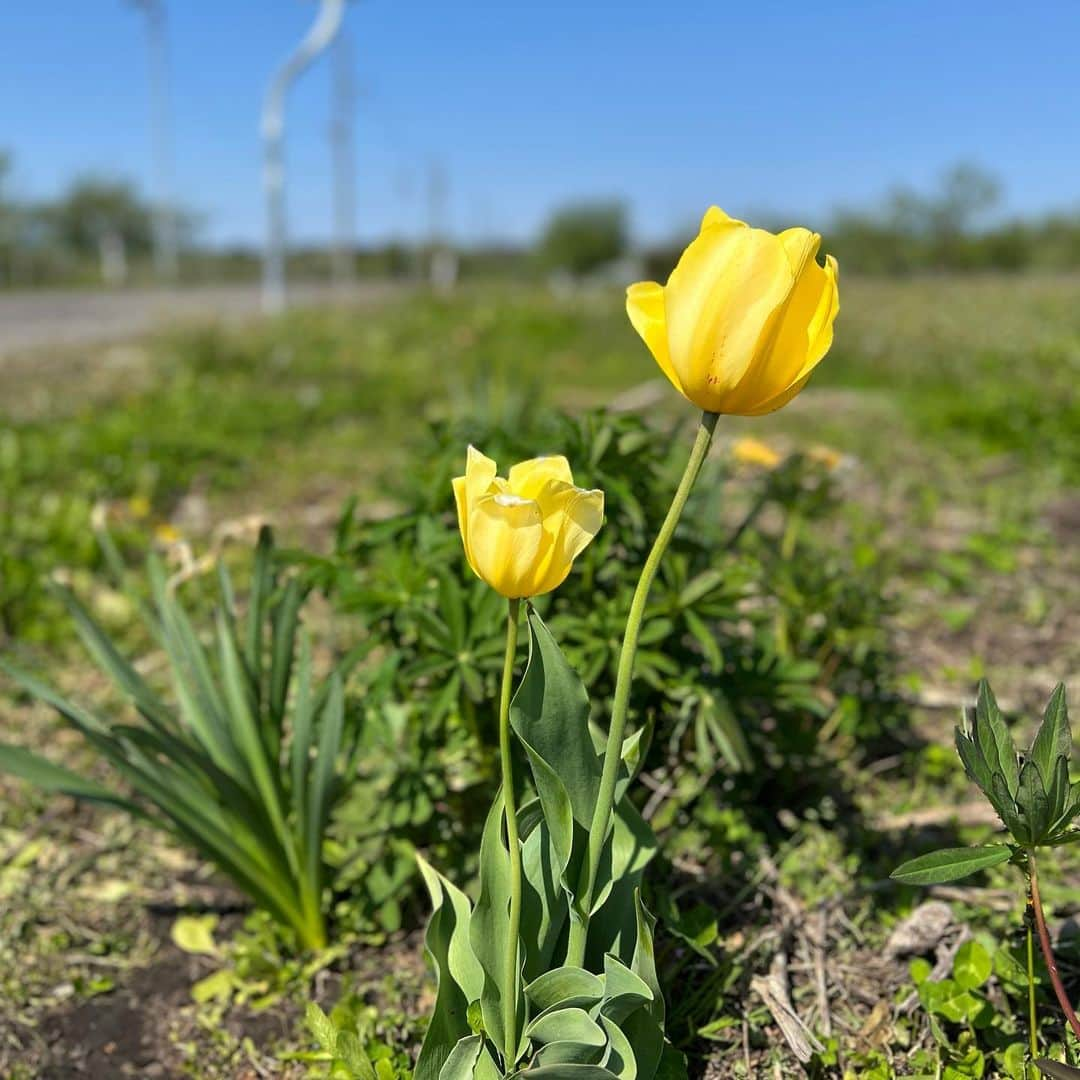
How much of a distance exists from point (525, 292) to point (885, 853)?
1303cm

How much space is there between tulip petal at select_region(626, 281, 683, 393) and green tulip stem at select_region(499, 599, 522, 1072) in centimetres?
27

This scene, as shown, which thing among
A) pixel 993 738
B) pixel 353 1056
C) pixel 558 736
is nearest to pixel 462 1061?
pixel 353 1056

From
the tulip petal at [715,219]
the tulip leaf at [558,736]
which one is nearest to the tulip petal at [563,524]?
the tulip leaf at [558,736]

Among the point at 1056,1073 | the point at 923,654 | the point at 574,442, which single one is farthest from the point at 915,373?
the point at 1056,1073

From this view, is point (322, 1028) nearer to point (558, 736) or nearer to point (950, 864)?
point (558, 736)

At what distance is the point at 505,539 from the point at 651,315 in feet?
0.85

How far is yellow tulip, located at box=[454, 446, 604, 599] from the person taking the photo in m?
0.90

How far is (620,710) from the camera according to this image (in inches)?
37.3

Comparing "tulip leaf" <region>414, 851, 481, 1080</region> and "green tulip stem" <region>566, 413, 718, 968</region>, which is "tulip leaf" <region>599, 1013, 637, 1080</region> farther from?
→ "tulip leaf" <region>414, 851, 481, 1080</region>

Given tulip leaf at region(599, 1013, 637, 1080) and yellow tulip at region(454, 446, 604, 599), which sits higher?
yellow tulip at region(454, 446, 604, 599)

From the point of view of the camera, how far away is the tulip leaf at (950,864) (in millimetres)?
1021

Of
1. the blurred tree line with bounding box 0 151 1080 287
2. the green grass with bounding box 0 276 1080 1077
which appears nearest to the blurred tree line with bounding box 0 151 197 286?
the blurred tree line with bounding box 0 151 1080 287

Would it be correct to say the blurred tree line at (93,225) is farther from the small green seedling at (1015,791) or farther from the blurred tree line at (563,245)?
the small green seedling at (1015,791)

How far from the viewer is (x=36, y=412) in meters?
5.34
